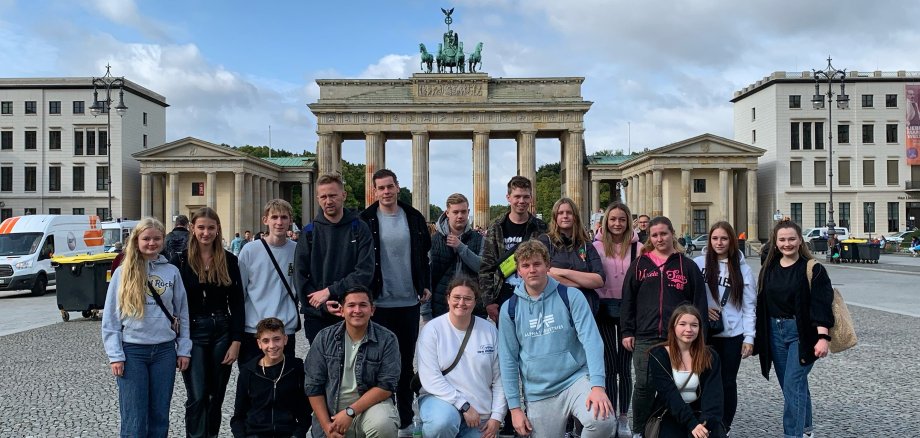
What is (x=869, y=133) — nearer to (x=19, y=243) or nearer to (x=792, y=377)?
(x=19, y=243)

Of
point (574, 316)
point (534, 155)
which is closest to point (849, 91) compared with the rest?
point (534, 155)

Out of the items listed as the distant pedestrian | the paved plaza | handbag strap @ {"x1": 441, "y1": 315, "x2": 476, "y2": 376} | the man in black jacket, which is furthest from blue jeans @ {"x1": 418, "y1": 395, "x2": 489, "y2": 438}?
the paved plaza

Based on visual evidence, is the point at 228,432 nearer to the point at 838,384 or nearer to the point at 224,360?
the point at 224,360

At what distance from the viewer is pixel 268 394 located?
19.4ft

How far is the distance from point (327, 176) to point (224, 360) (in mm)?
1743

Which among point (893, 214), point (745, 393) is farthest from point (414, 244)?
point (893, 214)

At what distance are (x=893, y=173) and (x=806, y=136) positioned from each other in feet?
26.8

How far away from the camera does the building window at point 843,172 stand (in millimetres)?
63938

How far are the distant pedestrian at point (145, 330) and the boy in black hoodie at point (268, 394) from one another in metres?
0.54

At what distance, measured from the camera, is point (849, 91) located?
6334 centimetres

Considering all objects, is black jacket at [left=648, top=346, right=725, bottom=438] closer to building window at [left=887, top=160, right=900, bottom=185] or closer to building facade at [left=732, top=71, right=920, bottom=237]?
building facade at [left=732, top=71, right=920, bottom=237]

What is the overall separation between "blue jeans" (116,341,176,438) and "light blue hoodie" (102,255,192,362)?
Result: 0.24 feet

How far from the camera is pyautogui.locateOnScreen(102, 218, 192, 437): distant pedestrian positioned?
5.68 m

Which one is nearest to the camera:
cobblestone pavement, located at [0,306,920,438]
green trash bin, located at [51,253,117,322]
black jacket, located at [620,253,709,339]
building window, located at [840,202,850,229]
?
black jacket, located at [620,253,709,339]
